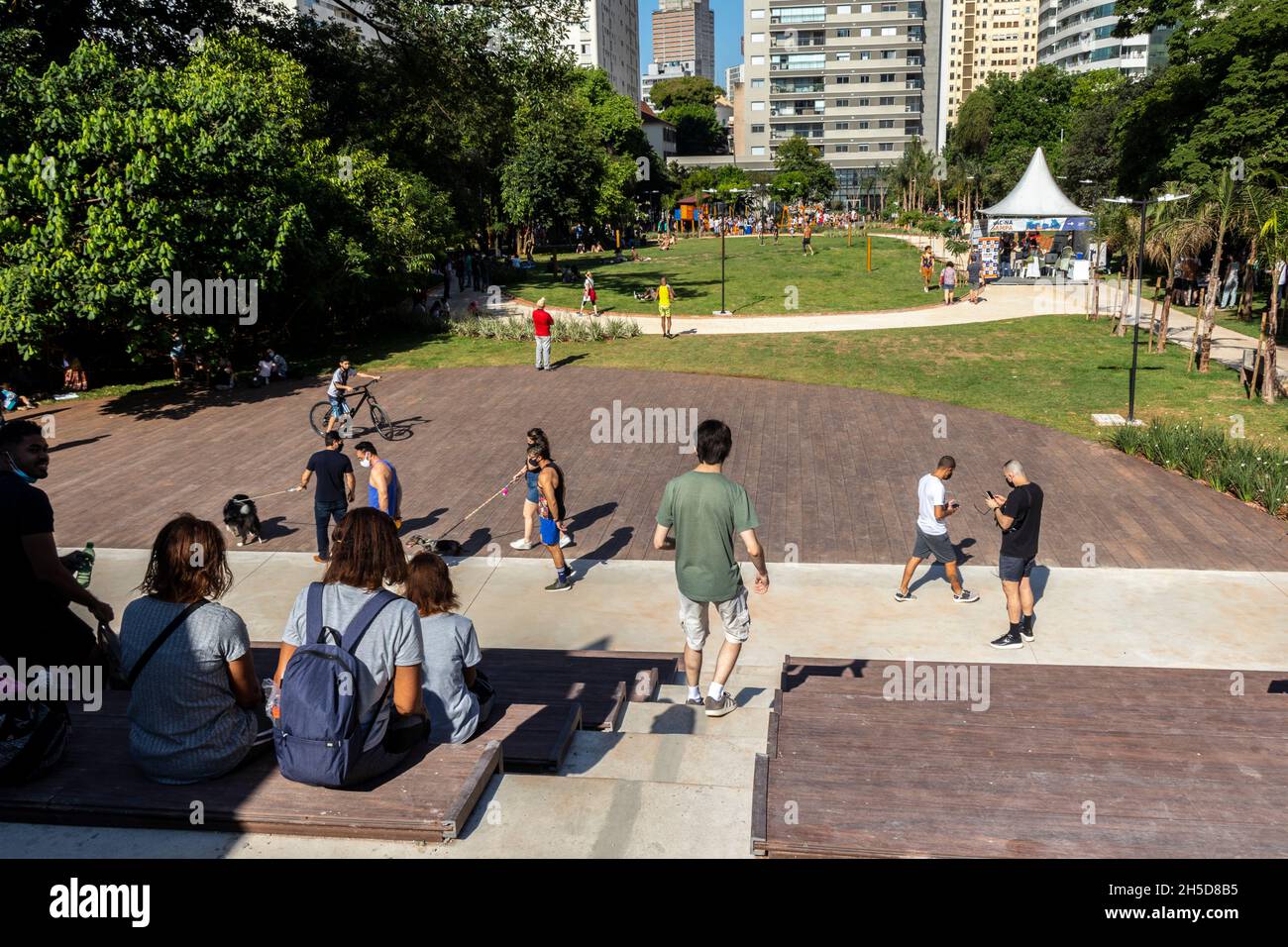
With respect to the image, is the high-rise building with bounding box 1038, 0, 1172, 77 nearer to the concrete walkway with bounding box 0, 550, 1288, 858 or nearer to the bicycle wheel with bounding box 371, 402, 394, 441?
the bicycle wheel with bounding box 371, 402, 394, 441

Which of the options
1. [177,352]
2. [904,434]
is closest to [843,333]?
[904,434]

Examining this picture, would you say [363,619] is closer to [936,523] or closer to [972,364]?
[936,523]

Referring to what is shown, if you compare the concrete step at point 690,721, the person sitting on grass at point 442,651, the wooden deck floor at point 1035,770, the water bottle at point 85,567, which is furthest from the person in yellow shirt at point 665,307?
the person sitting on grass at point 442,651

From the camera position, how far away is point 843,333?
27.0 metres

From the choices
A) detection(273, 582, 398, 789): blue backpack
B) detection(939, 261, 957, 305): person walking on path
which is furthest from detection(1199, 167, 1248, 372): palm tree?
detection(273, 582, 398, 789): blue backpack

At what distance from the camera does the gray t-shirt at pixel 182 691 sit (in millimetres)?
4391

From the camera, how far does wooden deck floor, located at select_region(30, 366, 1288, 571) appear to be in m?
12.6

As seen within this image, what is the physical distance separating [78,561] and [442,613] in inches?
276

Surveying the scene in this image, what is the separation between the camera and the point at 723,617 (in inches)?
272

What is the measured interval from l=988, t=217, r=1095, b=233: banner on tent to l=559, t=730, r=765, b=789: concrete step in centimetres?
3832

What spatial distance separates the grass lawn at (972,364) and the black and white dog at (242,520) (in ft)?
39.2

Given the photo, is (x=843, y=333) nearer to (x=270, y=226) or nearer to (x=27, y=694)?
(x=270, y=226)

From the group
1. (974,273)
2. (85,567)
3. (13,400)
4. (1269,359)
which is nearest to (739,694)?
(85,567)

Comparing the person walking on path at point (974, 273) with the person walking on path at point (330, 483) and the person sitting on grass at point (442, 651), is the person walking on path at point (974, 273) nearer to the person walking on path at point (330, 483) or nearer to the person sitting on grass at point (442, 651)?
the person walking on path at point (330, 483)
